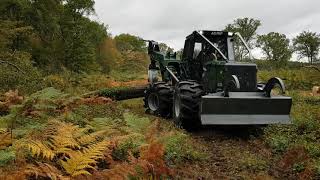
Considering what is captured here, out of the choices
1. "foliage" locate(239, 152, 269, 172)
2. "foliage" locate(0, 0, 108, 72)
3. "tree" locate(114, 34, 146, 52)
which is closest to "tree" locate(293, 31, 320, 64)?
"foliage" locate(0, 0, 108, 72)

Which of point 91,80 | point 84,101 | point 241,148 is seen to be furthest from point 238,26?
point 241,148

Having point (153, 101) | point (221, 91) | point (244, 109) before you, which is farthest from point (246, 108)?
point (153, 101)

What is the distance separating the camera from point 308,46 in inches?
1769

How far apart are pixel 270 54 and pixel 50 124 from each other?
40065mm

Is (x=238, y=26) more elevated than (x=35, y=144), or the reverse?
(x=238, y=26)

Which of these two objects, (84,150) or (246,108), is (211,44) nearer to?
(246,108)

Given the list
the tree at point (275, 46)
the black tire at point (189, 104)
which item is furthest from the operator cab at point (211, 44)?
the tree at point (275, 46)

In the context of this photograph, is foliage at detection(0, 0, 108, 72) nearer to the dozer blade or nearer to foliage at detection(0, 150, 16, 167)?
the dozer blade

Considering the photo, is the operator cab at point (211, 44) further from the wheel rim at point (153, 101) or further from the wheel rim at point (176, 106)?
the wheel rim at point (153, 101)

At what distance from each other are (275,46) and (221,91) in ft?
118

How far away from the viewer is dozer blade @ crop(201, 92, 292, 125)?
9.43m

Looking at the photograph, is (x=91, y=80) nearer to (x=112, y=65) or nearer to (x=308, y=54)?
(x=308, y=54)

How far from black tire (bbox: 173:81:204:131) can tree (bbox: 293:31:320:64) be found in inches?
1423

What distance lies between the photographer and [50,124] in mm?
7812
